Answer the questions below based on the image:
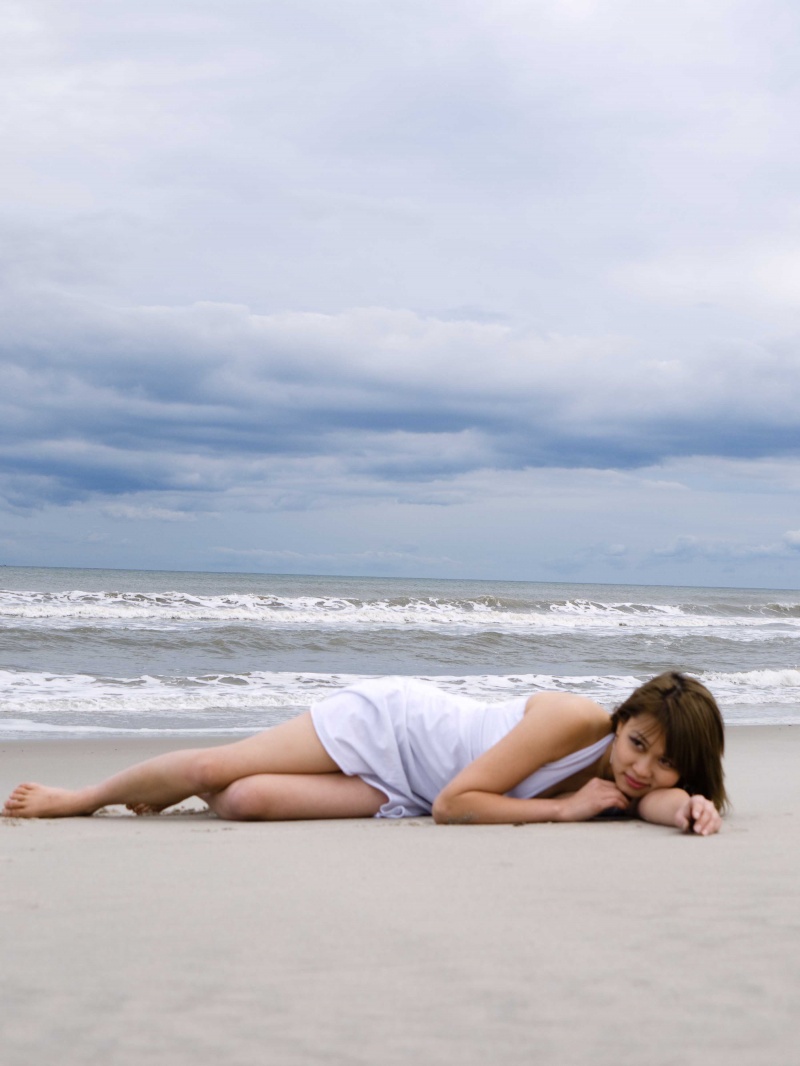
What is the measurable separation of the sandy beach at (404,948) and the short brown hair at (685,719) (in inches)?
9.9

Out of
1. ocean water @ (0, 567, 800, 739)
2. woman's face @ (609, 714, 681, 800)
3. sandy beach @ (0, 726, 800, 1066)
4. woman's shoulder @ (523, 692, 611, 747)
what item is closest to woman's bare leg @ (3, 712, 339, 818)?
sandy beach @ (0, 726, 800, 1066)

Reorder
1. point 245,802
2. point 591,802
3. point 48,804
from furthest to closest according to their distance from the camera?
point 48,804 → point 245,802 → point 591,802

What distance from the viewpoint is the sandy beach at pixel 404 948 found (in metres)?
1.71

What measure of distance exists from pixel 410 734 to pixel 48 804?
1.53 metres

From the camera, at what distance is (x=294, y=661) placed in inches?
552

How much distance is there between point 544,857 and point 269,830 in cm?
108

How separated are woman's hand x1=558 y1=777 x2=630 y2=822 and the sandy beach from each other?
0.14 m

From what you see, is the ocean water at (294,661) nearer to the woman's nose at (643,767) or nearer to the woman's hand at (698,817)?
the woman's nose at (643,767)

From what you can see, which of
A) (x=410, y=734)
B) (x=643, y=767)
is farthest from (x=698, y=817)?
(x=410, y=734)

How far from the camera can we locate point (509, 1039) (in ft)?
5.62

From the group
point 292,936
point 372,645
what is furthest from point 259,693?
point 292,936

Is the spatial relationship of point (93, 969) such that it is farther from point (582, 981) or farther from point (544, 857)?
point (544, 857)

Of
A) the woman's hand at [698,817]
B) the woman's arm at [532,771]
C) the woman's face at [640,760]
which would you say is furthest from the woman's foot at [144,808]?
the woman's hand at [698,817]

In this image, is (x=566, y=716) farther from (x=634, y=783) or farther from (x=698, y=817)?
(x=698, y=817)
